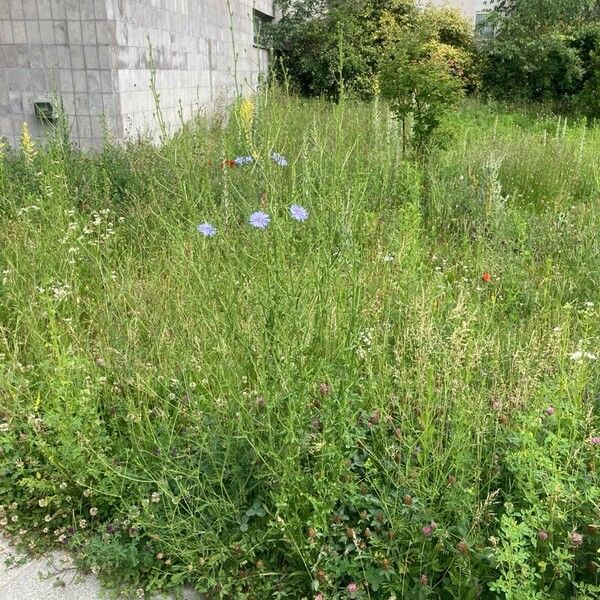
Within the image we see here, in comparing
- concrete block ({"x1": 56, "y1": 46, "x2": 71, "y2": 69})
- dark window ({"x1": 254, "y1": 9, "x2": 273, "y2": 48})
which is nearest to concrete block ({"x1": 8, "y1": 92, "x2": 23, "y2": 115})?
concrete block ({"x1": 56, "y1": 46, "x2": 71, "y2": 69})

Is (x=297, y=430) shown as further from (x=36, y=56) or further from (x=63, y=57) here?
(x=36, y=56)

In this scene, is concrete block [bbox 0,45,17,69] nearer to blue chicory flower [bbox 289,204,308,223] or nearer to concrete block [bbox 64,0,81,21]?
concrete block [bbox 64,0,81,21]

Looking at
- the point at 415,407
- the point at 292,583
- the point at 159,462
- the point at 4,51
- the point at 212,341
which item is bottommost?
the point at 292,583

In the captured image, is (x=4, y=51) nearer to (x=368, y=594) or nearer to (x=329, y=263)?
(x=329, y=263)

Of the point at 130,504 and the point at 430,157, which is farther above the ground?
the point at 430,157

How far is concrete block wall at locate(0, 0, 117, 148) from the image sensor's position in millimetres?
6203

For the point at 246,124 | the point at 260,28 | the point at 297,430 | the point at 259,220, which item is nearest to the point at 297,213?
the point at 259,220

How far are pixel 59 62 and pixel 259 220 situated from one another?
5.18m

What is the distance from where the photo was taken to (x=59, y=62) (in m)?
6.36

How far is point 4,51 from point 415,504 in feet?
20.5

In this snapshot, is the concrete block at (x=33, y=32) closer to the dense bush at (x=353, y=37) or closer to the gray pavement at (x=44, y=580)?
the gray pavement at (x=44, y=580)

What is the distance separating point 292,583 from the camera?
2100 millimetres

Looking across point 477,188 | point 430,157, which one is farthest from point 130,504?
point 430,157

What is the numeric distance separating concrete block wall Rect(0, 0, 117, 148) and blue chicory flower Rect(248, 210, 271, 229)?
4712 mm
